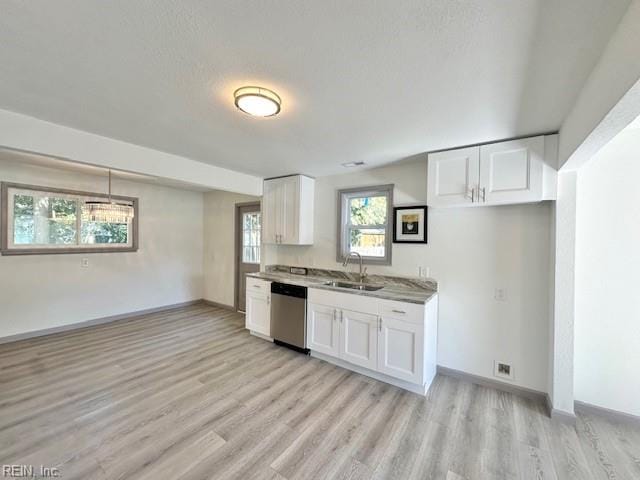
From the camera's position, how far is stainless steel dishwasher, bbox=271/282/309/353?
334 cm

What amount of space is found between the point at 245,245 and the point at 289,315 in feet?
6.80

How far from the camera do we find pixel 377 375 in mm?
2807

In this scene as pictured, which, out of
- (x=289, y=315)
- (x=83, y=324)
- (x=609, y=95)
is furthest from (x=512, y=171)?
(x=83, y=324)

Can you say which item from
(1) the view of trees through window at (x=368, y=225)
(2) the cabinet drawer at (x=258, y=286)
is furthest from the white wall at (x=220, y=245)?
(1) the view of trees through window at (x=368, y=225)

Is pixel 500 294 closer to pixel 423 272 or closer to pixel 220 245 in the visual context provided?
pixel 423 272

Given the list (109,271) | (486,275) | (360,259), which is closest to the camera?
(486,275)

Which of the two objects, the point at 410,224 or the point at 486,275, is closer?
the point at 486,275

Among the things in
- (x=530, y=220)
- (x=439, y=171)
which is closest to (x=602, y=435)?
(x=530, y=220)

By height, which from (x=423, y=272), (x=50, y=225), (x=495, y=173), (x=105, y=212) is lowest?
(x=423, y=272)

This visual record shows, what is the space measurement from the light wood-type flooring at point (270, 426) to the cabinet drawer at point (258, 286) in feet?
3.08

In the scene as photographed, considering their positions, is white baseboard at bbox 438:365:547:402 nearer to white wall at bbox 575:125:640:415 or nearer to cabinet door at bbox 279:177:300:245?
white wall at bbox 575:125:640:415

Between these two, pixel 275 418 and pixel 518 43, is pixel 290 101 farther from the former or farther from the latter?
pixel 275 418

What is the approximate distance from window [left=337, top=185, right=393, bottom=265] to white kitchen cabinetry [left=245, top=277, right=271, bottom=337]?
3.78ft

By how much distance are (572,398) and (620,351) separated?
1.84ft
